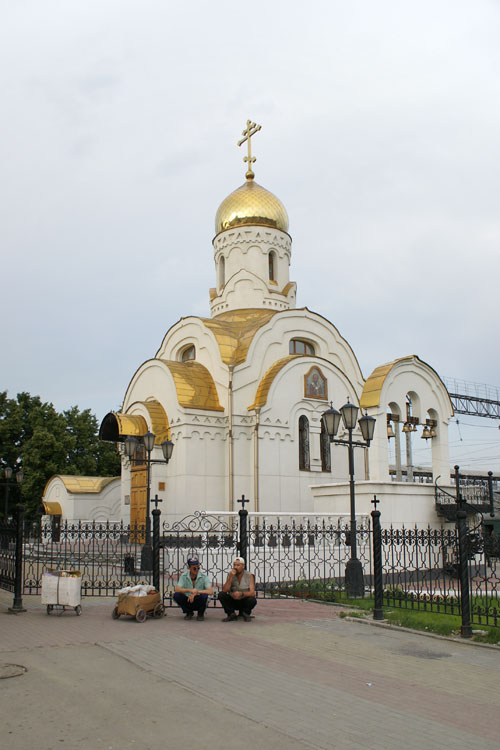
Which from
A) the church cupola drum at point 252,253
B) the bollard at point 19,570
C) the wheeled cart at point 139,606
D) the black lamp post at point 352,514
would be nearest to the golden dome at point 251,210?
the church cupola drum at point 252,253

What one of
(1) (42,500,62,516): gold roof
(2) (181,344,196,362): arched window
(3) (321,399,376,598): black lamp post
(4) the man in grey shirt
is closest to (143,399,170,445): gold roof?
(2) (181,344,196,362): arched window

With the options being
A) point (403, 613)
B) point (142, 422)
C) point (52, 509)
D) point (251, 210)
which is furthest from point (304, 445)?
point (403, 613)

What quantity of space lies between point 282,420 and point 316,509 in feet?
15.2

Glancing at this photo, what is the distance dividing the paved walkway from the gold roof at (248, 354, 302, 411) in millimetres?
11961

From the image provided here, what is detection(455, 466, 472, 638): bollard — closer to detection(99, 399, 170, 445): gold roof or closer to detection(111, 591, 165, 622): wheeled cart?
detection(111, 591, 165, 622): wheeled cart

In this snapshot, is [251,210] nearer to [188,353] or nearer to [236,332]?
[236,332]

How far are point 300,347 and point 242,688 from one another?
18.5 metres

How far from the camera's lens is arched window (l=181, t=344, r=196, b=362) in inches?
945

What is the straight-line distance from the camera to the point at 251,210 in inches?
1038

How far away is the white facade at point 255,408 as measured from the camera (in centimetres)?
1845

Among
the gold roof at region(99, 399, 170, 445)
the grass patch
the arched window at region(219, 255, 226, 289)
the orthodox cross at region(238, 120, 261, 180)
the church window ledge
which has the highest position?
the orthodox cross at region(238, 120, 261, 180)

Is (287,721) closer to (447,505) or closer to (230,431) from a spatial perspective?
(447,505)

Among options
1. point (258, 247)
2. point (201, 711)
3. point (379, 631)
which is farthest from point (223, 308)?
point (201, 711)

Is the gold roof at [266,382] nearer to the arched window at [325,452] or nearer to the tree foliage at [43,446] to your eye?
the arched window at [325,452]
